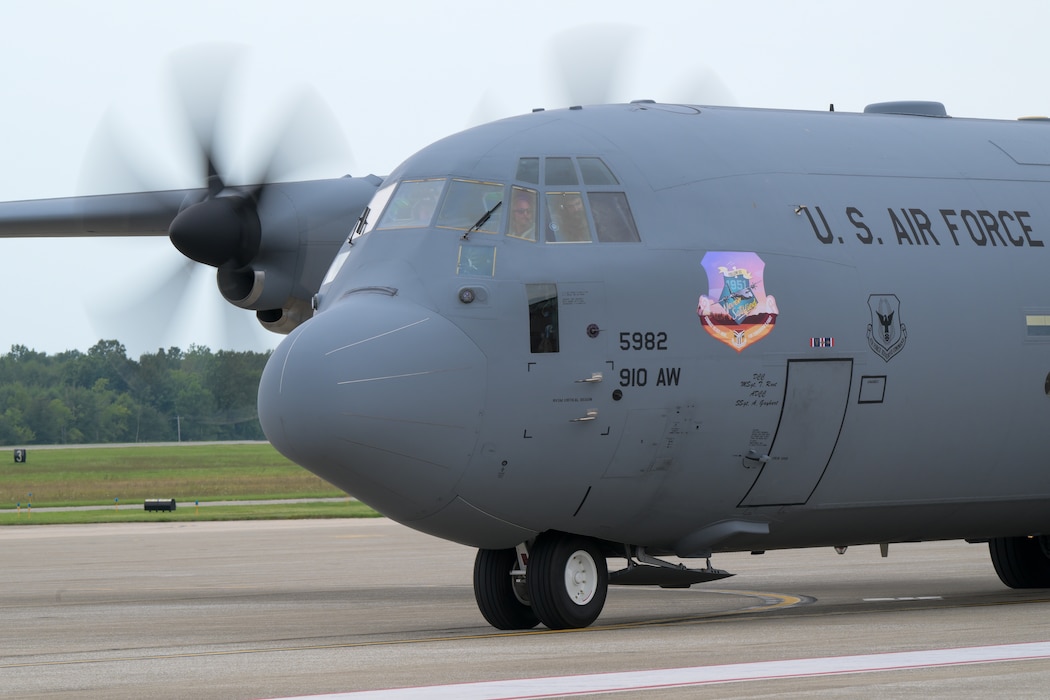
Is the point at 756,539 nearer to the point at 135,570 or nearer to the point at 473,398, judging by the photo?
the point at 473,398

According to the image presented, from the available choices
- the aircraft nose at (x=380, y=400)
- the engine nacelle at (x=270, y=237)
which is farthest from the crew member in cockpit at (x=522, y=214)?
the engine nacelle at (x=270, y=237)

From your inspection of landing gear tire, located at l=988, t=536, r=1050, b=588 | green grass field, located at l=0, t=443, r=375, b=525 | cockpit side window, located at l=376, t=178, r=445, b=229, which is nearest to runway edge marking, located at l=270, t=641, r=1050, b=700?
cockpit side window, located at l=376, t=178, r=445, b=229

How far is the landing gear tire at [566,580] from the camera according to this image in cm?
1505

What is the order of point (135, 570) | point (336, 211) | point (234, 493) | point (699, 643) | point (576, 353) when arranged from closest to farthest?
point (699, 643), point (576, 353), point (336, 211), point (135, 570), point (234, 493)

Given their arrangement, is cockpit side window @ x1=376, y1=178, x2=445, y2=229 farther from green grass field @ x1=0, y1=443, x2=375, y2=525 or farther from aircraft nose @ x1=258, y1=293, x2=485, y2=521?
green grass field @ x1=0, y1=443, x2=375, y2=525

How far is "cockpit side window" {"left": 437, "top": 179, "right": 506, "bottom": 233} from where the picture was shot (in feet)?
49.5

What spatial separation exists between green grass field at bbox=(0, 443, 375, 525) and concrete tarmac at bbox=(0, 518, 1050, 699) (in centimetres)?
2048

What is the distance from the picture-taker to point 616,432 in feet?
49.0

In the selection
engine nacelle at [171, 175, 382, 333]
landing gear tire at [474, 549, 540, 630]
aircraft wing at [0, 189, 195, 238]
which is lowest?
landing gear tire at [474, 549, 540, 630]

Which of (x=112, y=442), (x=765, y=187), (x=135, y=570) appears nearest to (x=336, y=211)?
(x=765, y=187)

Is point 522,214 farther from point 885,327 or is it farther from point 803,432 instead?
point 885,327

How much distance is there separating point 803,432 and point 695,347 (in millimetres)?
1543

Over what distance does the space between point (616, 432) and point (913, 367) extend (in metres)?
3.52

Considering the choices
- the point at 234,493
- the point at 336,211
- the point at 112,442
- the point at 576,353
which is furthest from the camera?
the point at 112,442
